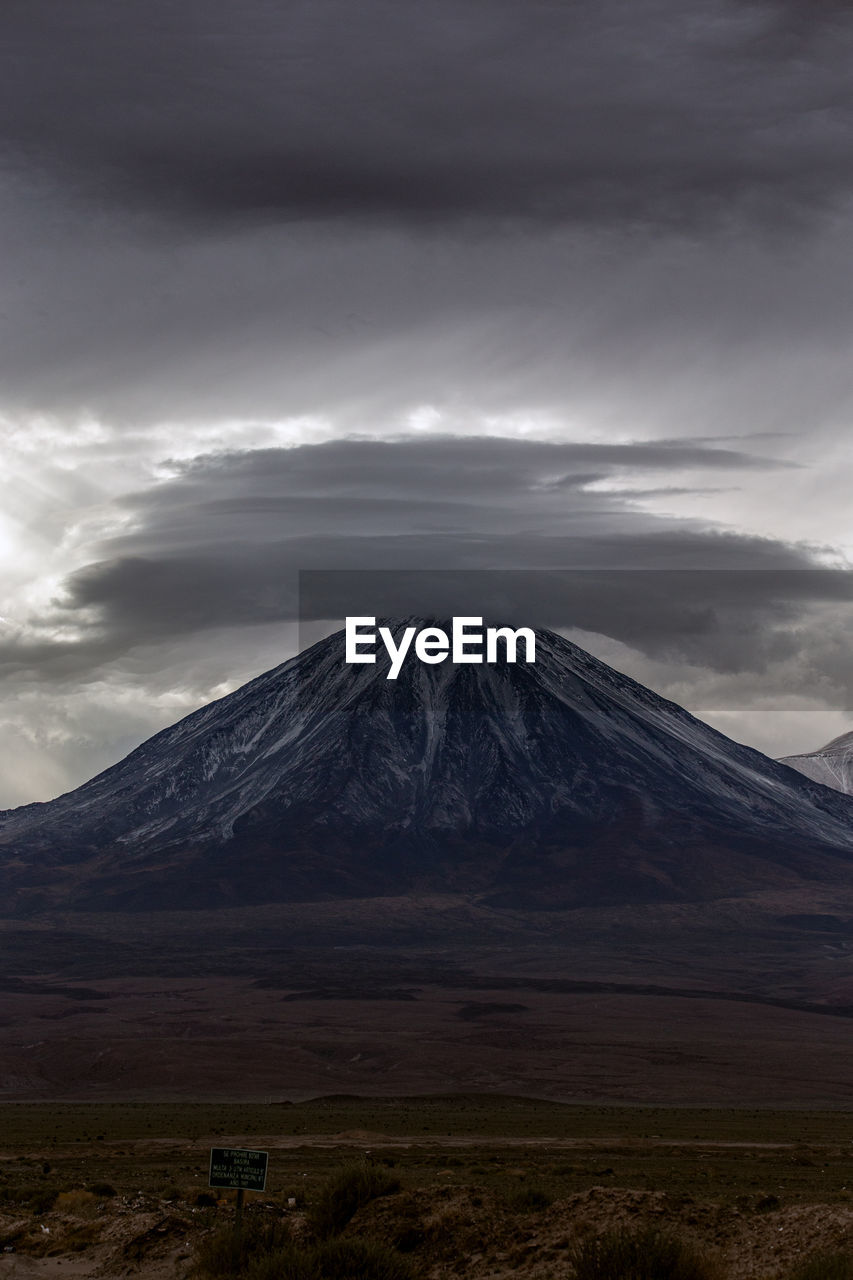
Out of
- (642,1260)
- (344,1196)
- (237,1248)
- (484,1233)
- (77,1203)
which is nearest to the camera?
(642,1260)

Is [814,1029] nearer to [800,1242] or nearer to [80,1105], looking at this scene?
[80,1105]

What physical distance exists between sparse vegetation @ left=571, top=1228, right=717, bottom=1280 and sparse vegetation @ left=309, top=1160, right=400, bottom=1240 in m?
6.38

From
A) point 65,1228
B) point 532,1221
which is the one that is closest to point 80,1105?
point 65,1228

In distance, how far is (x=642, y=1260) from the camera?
21797 mm

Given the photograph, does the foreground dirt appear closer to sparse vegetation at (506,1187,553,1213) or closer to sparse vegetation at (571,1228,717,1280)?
sparse vegetation at (506,1187,553,1213)

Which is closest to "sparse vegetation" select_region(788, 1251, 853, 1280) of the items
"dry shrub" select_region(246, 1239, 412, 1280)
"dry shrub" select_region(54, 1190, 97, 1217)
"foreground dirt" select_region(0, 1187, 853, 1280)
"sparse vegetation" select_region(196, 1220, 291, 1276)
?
"foreground dirt" select_region(0, 1187, 853, 1280)

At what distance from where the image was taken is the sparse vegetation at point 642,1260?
21719 mm

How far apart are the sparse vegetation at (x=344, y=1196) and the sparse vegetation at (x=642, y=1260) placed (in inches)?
251

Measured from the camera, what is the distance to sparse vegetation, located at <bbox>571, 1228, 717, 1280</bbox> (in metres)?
21.7

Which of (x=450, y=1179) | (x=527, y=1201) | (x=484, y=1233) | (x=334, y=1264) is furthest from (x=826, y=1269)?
(x=450, y=1179)

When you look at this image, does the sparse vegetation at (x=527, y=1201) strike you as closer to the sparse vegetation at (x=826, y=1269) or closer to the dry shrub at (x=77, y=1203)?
the sparse vegetation at (x=826, y=1269)

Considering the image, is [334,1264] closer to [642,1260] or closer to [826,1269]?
[642,1260]

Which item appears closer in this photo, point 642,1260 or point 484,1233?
point 642,1260

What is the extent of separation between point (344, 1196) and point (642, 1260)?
8051 mm
